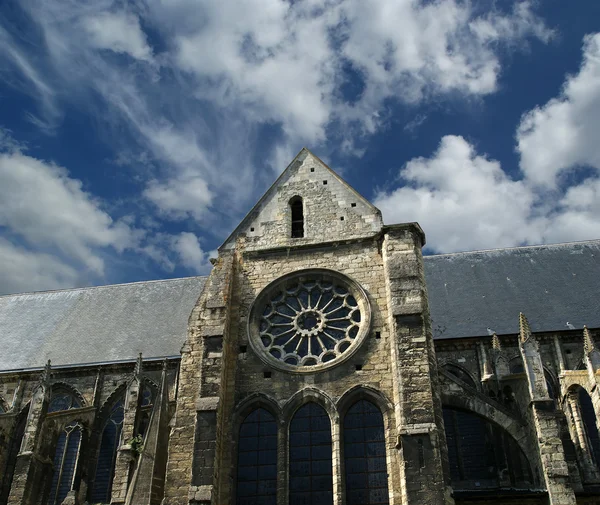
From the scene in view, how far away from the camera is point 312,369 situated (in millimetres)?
11914

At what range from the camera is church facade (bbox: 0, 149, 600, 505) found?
36.0ft

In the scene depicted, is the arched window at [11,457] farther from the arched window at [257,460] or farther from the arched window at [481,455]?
the arched window at [481,455]

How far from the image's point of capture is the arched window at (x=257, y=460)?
36.2 ft

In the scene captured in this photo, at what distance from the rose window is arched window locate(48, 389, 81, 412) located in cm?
741

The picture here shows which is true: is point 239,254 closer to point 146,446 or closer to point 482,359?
point 146,446

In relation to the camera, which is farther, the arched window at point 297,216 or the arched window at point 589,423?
the arched window at point 589,423

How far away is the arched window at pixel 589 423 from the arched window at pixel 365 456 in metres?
5.87

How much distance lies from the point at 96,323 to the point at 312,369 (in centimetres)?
1034

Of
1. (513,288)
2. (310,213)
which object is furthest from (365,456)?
(513,288)

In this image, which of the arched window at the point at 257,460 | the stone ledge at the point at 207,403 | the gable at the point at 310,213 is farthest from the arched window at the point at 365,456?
the gable at the point at 310,213

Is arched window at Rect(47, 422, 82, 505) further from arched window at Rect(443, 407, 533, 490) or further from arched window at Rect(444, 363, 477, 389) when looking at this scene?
arched window at Rect(444, 363, 477, 389)

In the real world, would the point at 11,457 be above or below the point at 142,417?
below

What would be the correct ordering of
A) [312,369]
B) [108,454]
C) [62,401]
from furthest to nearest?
[62,401]
[108,454]
[312,369]

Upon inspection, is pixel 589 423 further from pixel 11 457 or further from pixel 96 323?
pixel 11 457
